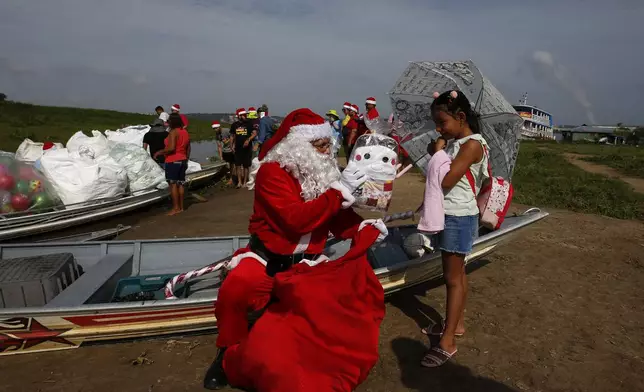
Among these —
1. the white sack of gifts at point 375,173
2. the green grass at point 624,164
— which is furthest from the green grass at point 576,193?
the white sack of gifts at point 375,173

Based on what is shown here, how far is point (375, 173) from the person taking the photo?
2799mm

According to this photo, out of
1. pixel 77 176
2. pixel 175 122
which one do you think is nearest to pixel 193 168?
pixel 175 122

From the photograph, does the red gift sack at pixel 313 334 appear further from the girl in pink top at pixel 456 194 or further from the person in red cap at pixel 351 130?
the person in red cap at pixel 351 130

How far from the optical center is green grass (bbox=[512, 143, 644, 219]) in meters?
9.12

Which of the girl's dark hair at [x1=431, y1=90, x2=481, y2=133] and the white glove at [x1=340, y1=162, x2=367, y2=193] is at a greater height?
the girl's dark hair at [x1=431, y1=90, x2=481, y2=133]

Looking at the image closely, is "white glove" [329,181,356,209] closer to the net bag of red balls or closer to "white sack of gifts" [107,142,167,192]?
the net bag of red balls

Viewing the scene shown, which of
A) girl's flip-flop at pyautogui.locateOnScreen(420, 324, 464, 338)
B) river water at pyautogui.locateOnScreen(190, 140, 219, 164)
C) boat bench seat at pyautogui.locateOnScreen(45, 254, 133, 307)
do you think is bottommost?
river water at pyautogui.locateOnScreen(190, 140, 219, 164)

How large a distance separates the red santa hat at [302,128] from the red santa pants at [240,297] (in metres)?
0.74

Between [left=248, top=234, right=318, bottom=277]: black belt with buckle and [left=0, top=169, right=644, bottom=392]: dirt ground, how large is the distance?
1.11 meters

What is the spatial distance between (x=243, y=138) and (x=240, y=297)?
8260 millimetres

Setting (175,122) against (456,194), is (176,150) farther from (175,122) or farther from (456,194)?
(456,194)

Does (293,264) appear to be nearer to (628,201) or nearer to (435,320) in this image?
(435,320)

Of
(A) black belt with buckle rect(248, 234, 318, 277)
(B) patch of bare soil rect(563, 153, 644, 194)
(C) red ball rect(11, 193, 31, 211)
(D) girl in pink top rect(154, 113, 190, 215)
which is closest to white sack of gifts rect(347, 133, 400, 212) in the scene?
(A) black belt with buckle rect(248, 234, 318, 277)

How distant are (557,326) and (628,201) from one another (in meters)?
7.77
